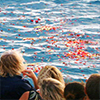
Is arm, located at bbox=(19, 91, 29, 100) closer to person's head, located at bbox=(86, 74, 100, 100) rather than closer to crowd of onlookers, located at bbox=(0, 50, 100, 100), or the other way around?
crowd of onlookers, located at bbox=(0, 50, 100, 100)

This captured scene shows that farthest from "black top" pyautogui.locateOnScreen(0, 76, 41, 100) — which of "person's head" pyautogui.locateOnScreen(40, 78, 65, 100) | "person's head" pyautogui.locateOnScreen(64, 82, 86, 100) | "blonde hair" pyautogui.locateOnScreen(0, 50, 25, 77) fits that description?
"person's head" pyautogui.locateOnScreen(64, 82, 86, 100)

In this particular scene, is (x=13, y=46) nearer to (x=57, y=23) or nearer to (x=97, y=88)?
(x=57, y=23)

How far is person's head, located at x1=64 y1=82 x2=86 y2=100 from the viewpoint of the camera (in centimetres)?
269

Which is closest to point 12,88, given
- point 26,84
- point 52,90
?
point 26,84

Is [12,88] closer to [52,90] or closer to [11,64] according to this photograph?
[11,64]

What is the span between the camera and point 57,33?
12.0 metres

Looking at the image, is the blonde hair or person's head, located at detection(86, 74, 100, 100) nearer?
person's head, located at detection(86, 74, 100, 100)

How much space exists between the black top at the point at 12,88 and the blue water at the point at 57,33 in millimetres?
3848

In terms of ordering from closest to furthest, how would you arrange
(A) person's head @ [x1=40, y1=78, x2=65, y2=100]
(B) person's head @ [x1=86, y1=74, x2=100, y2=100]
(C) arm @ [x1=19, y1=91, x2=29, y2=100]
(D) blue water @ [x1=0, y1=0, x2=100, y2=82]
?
(B) person's head @ [x1=86, y1=74, x2=100, y2=100] < (A) person's head @ [x1=40, y1=78, x2=65, y2=100] < (C) arm @ [x1=19, y1=91, x2=29, y2=100] < (D) blue water @ [x1=0, y1=0, x2=100, y2=82]

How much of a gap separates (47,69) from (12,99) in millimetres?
646

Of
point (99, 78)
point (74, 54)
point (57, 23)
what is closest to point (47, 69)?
point (99, 78)

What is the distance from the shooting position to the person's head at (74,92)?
8.82 ft

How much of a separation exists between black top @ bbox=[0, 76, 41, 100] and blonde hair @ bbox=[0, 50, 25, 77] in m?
0.10

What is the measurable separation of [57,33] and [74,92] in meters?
9.35
